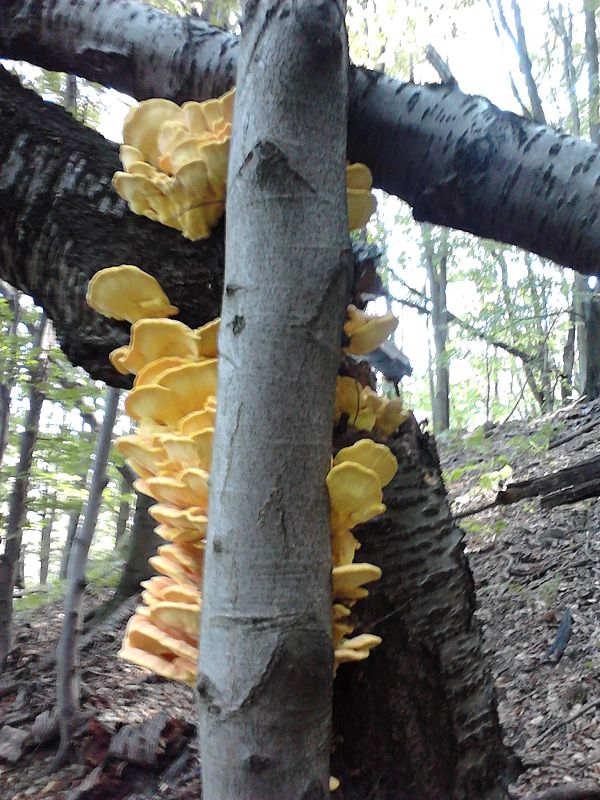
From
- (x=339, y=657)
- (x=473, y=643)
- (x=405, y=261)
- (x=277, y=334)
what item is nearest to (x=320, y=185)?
(x=277, y=334)

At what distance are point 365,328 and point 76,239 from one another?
2.70 feet

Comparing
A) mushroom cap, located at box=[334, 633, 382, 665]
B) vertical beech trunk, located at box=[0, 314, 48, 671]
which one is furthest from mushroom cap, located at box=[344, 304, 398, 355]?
vertical beech trunk, located at box=[0, 314, 48, 671]

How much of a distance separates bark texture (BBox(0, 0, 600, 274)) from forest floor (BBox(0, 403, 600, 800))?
2036 mm

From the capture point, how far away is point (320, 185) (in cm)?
112

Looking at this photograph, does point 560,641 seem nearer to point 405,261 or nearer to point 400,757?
point 400,757

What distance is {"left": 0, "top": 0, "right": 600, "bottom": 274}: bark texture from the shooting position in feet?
4.86

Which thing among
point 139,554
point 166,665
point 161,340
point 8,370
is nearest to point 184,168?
point 161,340

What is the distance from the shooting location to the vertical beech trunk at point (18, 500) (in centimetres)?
514

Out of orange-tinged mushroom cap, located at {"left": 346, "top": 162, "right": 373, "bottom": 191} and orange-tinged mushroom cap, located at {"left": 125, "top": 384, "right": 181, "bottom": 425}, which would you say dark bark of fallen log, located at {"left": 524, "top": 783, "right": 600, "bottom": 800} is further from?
orange-tinged mushroom cap, located at {"left": 346, "top": 162, "right": 373, "bottom": 191}

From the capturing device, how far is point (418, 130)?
1589 mm

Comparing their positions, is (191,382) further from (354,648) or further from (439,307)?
(439,307)

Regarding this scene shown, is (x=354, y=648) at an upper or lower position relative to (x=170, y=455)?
lower

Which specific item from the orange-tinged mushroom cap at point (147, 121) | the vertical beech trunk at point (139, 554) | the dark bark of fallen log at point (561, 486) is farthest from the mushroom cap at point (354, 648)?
the vertical beech trunk at point (139, 554)

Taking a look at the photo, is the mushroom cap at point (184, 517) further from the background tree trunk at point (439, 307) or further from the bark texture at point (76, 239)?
the background tree trunk at point (439, 307)
